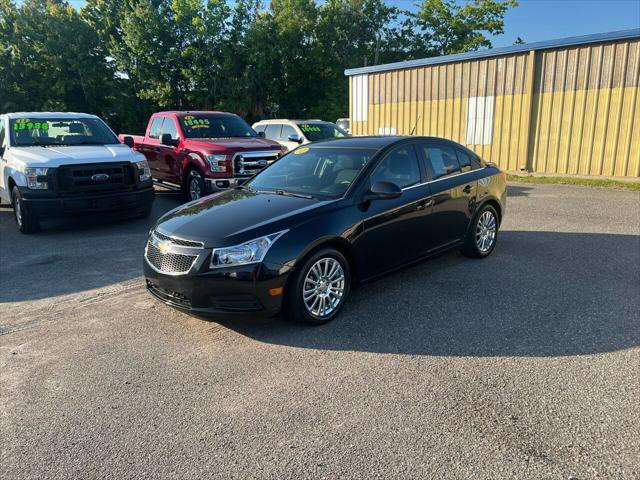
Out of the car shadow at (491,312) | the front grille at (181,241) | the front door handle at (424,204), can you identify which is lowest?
the car shadow at (491,312)

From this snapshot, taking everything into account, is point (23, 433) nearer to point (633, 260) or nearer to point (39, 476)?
point (39, 476)

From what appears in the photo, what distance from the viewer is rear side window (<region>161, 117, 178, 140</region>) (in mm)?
10677

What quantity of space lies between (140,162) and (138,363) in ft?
17.8

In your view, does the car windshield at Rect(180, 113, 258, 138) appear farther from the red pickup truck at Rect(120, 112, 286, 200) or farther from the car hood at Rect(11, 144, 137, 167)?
the car hood at Rect(11, 144, 137, 167)

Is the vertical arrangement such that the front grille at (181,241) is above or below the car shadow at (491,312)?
above

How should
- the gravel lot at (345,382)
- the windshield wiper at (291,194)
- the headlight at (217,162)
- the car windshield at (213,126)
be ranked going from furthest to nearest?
the car windshield at (213,126) < the headlight at (217,162) < the windshield wiper at (291,194) < the gravel lot at (345,382)

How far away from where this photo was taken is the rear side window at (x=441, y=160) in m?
5.66

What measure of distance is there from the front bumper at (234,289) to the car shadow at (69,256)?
215cm

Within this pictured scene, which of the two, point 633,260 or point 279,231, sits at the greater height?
point 279,231

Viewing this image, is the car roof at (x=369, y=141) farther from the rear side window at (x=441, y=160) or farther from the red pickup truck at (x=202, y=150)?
the red pickup truck at (x=202, y=150)

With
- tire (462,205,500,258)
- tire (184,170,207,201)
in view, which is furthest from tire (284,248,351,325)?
tire (184,170,207,201)

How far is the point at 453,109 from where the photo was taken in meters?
16.3

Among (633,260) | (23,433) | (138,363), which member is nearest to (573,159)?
(633,260)

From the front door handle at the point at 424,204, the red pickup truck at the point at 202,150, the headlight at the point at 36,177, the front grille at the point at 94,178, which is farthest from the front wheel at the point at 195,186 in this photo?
the front door handle at the point at 424,204
